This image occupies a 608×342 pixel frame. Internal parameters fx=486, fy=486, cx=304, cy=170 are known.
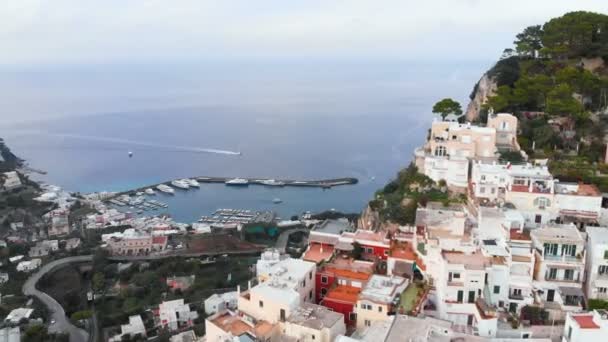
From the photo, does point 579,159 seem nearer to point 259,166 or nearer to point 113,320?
point 113,320

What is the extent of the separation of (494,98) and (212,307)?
725 inches

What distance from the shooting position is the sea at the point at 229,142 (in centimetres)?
5297

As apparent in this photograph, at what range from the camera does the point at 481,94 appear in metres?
32.0

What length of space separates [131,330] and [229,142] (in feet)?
188

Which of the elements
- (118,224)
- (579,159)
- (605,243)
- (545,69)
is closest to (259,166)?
(118,224)

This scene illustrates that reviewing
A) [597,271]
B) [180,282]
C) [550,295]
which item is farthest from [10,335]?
[597,271]

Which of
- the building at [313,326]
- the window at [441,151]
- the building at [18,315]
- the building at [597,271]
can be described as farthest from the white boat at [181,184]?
the building at [597,271]

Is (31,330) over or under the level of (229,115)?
under

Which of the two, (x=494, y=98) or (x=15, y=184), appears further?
(x=15, y=184)

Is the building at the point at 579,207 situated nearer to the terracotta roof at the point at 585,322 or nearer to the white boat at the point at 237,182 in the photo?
the terracotta roof at the point at 585,322

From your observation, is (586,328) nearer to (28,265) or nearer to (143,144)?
(28,265)

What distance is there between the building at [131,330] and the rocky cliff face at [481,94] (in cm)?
2225

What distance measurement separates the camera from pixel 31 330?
71.5ft

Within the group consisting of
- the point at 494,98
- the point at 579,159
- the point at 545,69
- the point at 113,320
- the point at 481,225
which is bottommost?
the point at 113,320
